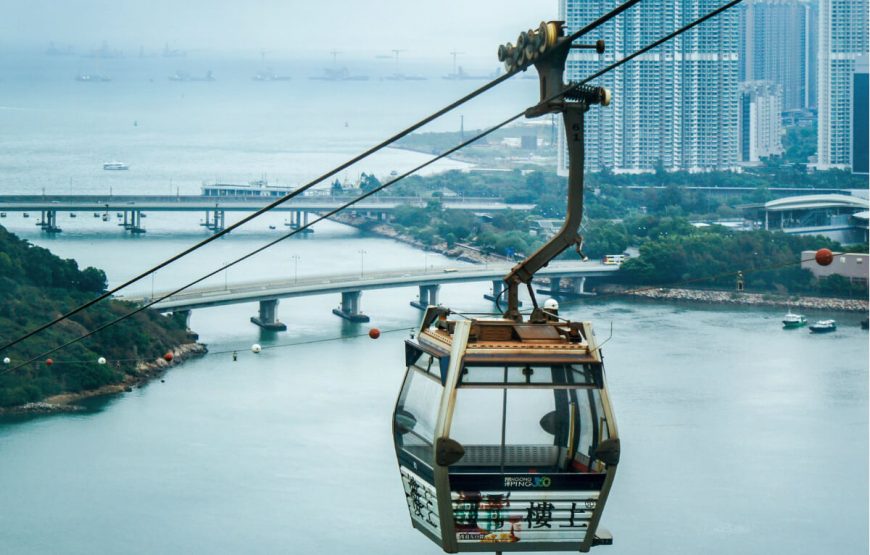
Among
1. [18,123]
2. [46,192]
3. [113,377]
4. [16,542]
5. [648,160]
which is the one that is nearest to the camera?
[16,542]

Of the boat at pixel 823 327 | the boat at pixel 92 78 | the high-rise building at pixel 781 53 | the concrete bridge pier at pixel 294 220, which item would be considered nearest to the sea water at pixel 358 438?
the boat at pixel 823 327

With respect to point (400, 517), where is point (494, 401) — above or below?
above

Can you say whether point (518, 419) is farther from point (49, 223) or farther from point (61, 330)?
point (49, 223)

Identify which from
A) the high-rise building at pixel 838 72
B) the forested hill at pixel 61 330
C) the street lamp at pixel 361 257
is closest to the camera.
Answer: the forested hill at pixel 61 330

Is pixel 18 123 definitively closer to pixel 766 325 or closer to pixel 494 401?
pixel 766 325

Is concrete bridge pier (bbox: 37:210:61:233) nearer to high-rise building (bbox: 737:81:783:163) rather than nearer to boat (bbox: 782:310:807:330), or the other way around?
boat (bbox: 782:310:807:330)

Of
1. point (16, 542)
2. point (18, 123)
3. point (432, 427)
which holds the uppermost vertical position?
point (18, 123)

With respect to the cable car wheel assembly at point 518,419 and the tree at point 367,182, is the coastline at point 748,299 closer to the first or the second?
the tree at point 367,182

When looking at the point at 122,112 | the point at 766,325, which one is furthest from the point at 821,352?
the point at 122,112
